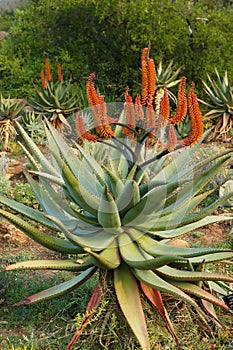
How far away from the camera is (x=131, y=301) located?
3.11 metres

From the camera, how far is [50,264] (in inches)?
126

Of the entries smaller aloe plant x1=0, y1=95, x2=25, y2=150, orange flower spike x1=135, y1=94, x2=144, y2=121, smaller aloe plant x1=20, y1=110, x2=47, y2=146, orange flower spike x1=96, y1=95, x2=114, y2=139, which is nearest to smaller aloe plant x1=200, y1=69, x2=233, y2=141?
smaller aloe plant x1=20, y1=110, x2=47, y2=146

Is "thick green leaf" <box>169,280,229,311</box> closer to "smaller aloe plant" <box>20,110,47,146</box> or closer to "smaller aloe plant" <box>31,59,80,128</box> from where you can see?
"smaller aloe plant" <box>20,110,47,146</box>

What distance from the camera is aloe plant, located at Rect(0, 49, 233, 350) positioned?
3041 mm

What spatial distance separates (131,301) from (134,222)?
460mm

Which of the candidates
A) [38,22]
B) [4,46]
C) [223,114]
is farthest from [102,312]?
[4,46]

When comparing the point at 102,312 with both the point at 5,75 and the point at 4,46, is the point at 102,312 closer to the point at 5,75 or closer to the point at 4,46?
the point at 5,75

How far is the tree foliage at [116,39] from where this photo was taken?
11.1 m

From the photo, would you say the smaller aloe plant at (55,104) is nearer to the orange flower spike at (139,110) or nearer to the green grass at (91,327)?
the green grass at (91,327)

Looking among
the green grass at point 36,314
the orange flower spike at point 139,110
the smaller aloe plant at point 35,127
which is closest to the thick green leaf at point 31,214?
the green grass at point 36,314

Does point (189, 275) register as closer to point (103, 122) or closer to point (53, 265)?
point (53, 265)

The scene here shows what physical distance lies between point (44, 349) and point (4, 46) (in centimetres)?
1195

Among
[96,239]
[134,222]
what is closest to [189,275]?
[134,222]

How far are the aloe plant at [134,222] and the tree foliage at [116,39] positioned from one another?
749 centimetres
